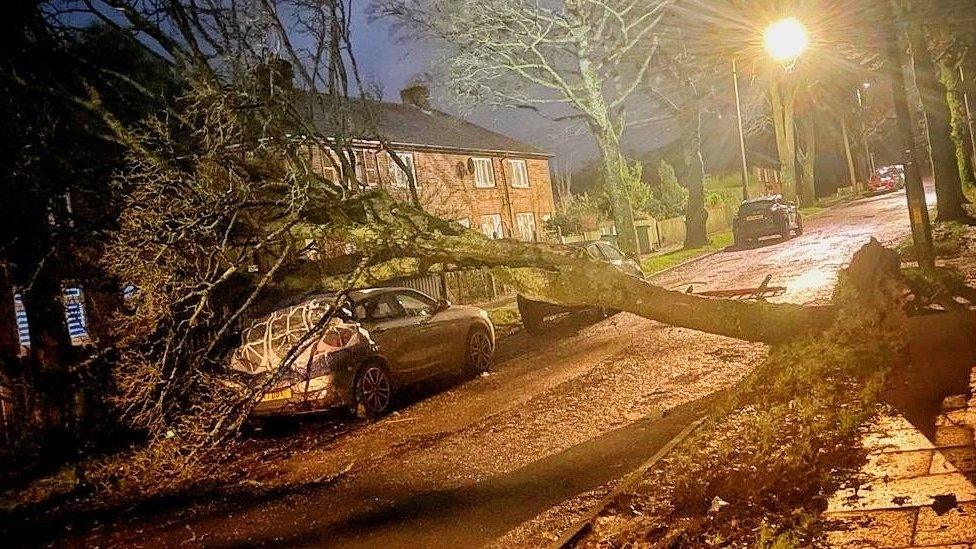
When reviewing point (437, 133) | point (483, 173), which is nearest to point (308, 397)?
point (437, 133)

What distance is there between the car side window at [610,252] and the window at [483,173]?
16.9 m

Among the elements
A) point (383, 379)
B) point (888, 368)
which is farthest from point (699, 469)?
point (383, 379)

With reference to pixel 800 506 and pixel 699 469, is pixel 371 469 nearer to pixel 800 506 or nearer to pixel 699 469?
pixel 699 469

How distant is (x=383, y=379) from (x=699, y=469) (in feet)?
15.7

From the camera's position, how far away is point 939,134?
59.4 ft

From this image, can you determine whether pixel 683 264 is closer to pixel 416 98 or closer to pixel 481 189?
pixel 481 189

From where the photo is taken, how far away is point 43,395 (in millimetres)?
8586

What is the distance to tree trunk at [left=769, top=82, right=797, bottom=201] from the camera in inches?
1547

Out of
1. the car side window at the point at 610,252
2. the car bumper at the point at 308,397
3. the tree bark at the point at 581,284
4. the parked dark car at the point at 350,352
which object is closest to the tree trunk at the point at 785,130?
the car side window at the point at 610,252

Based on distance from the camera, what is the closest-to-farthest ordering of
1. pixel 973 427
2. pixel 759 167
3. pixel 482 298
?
pixel 973 427
pixel 482 298
pixel 759 167

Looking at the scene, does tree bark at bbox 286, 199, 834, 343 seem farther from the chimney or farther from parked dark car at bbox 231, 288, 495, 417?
the chimney

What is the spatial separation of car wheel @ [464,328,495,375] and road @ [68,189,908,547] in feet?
0.78

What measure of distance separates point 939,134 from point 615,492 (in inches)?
693

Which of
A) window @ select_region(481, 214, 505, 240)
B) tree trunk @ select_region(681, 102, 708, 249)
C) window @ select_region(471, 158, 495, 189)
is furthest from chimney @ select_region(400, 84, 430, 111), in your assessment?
tree trunk @ select_region(681, 102, 708, 249)
